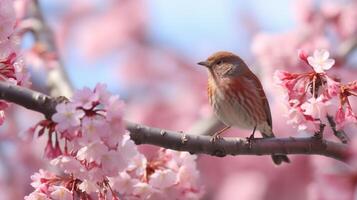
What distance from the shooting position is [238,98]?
10.2 feet

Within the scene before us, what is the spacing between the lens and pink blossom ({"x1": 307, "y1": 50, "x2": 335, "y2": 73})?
2006 mm

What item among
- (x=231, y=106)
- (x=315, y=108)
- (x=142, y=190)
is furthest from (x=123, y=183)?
(x=231, y=106)

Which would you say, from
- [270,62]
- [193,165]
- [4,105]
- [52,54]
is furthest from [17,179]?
[4,105]

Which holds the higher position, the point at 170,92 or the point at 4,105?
the point at 170,92

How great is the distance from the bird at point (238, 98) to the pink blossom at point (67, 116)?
4.68 feet

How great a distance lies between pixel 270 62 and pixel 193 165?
2.07 metres

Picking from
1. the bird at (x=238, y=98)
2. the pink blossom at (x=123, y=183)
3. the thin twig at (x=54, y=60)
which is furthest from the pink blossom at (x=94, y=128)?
the thin twig at (x=54, y=60)

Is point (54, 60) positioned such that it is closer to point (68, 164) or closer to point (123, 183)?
point (123, 183)

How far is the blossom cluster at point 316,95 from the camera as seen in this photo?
1.97m

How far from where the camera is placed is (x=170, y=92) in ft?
20.3

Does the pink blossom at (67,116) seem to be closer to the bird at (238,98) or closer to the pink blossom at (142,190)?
the pink blossom at (142,190)

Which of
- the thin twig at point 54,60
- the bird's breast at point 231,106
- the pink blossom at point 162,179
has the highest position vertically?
the thin twig at point 54,60

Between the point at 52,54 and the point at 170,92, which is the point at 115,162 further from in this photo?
the point at 170,92

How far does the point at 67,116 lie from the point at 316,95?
78 cm
